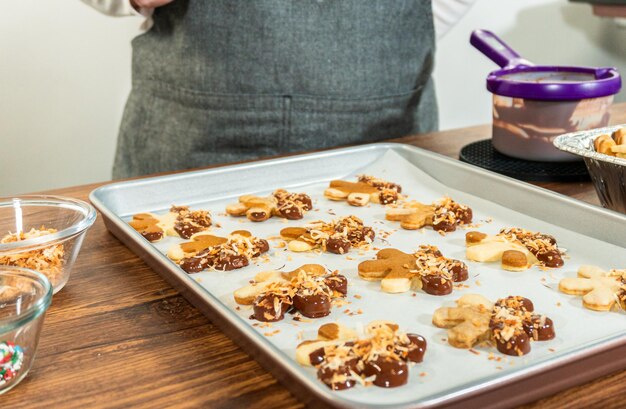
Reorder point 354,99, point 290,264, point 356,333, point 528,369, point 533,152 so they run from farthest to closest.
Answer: point 354,99 → point 533,152 → point 290,264 → point 356,333 → point 528,369

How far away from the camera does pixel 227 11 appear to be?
55.6 inches

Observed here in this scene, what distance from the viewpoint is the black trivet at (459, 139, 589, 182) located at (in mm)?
1116

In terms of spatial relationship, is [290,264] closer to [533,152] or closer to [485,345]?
[485,345]

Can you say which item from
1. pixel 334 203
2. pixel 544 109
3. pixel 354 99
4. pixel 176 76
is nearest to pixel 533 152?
pixel 544 109

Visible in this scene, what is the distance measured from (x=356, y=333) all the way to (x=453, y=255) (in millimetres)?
255

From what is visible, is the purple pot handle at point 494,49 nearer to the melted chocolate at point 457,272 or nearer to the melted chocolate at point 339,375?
the melted chocolate at point 457,272

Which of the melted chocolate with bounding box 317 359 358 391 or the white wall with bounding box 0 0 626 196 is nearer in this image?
the melted chocolate with bounding box 317 359 358 391

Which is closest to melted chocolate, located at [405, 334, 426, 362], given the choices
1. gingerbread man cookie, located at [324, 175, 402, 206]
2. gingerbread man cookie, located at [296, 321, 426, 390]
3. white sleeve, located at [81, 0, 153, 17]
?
gingerbread man cookie, located at [296, 321, 426, 390]

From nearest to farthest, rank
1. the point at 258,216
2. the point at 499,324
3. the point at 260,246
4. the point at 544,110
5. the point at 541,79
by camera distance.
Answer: the point at 499,324 < the point at 260,246 < the point at 258,216 < the point at 544,110 < the point at 541,79

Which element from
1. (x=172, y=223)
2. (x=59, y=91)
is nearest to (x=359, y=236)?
(x=172, y=223)

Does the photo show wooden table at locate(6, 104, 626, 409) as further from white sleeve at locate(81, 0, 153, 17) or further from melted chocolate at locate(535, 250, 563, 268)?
white sleeve at locate(81, 0, 153, 17)

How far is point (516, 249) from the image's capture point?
82 centimetres

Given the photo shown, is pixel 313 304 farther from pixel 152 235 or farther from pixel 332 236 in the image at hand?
pixel 152 235

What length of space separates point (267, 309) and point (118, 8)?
965 mm
